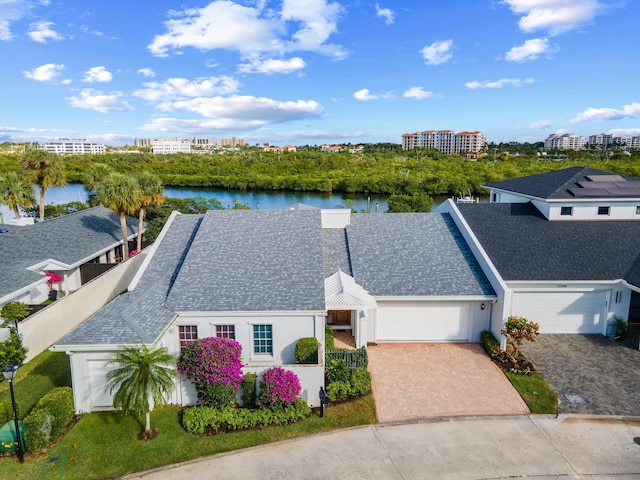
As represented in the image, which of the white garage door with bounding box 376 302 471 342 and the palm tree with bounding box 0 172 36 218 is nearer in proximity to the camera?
the white garage door with bounding box 376 302 471 342

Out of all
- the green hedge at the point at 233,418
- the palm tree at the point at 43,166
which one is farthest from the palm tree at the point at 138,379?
the palm tree at the point at 43,166

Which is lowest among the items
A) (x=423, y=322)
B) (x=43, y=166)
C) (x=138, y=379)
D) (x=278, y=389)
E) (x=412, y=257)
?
(x=278, y=389)

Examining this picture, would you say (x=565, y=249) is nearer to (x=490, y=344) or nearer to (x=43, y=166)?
(x=490, y=344)

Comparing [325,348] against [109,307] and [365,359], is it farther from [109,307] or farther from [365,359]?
[109,307]

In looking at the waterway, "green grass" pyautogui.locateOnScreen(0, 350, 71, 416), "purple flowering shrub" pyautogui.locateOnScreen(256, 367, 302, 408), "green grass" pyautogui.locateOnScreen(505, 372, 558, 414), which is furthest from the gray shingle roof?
the waterway

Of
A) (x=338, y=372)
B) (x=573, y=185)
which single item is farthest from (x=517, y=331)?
(x=573, y=185)

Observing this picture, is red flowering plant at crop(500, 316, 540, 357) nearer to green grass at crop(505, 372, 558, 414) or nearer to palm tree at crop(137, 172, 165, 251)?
green grass at crop(505, 372, 558, 414)

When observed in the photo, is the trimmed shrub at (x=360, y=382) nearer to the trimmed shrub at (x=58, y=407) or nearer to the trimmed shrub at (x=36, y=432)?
the trimmed shrub at (x=58, y=407)
